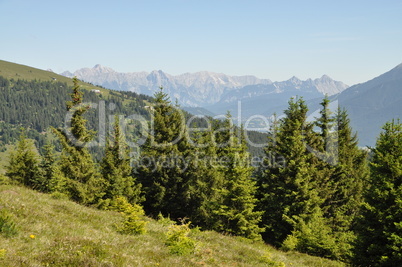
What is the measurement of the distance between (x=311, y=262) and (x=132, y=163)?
33.0 meters

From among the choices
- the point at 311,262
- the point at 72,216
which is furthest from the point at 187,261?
the point at 311,262

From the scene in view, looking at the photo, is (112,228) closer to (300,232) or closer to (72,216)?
(72,216)

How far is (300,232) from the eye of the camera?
3048 centimetres

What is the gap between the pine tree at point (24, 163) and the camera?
164 feet

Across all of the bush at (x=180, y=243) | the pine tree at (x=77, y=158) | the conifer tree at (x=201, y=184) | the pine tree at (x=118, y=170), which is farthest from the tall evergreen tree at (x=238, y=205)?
the bush at (x=180, y=243)

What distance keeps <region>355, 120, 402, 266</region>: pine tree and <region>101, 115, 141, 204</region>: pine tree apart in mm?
29635

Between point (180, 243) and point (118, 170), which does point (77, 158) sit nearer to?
point (118, 170)

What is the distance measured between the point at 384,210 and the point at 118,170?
109ft

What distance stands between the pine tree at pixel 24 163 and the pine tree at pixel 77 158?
15.9m

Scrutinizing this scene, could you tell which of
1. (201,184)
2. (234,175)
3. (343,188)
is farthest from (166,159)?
(343,188)

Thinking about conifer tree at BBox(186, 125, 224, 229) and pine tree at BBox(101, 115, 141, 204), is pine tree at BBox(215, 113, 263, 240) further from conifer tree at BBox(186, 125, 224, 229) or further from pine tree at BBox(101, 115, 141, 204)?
pine tree at BBox(101, 115, 141, 204)

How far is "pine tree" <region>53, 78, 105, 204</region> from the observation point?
35.8 m

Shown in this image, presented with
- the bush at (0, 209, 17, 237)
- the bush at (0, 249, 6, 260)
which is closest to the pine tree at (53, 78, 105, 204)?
the bush at (0, 209, 17, 237)

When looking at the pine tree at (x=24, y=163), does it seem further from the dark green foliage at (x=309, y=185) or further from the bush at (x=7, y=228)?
the bush at (x=7, y=228)
